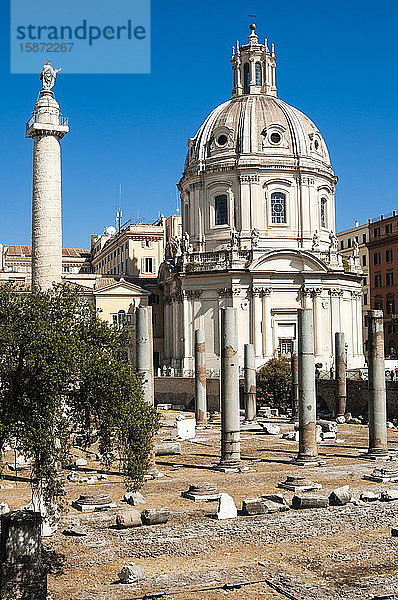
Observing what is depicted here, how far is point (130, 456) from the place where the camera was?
13.4 metres

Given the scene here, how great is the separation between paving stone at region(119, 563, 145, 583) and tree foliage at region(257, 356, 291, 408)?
35.0 meters

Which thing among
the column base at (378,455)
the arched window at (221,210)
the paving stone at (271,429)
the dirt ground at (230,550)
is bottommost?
the dirt ground at (230,550)

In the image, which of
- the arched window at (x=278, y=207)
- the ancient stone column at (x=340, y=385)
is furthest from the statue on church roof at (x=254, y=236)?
the ancient stone column at (x=340, y=385)

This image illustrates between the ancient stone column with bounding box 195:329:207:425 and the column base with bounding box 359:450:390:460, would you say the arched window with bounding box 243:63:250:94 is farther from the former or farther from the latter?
the column base with bounding box 359:450:390:460

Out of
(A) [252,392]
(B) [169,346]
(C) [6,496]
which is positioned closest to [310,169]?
(B) [169,346]

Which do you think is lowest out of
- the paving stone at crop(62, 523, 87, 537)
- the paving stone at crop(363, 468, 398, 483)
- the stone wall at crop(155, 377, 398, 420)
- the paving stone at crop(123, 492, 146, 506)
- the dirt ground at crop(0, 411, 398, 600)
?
the dirt ground at crop(0, 411, 398, 600)

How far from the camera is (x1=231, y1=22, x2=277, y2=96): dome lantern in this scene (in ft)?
215

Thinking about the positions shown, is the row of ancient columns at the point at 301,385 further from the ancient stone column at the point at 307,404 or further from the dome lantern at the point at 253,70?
the dome lantern at the point at 253,70

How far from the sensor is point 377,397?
26.6 meters

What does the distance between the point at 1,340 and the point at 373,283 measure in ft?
219

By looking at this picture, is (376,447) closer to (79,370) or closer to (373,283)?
(79,370)

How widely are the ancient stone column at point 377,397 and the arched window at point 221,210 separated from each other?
115 feet

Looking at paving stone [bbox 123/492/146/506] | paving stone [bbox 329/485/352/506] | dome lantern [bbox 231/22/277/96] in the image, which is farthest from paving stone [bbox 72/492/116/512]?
dome lantern [bbox 231/22/277/96]

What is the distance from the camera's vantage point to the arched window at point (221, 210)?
201 ft
